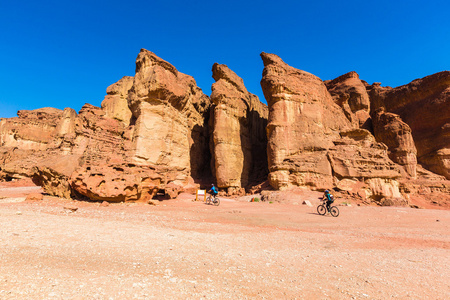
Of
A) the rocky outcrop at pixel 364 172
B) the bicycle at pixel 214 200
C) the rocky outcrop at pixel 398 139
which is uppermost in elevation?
the rocky outcrop at pixel 398 139

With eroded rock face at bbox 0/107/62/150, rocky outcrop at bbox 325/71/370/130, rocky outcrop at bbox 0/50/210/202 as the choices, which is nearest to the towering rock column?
rocky outcrop at bbox 0/50/210/202

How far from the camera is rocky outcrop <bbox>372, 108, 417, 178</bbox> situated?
26.6 m

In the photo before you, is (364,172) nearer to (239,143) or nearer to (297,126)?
(297,126)

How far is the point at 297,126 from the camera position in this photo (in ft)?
66.1

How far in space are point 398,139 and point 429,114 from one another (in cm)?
823

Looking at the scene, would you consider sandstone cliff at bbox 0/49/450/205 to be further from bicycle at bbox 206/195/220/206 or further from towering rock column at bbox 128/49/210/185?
bicycle at bbox 206/195/220/206

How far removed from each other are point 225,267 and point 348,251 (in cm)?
270

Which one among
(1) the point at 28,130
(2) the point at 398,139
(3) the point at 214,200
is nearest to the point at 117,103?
(1) the point at 28,130

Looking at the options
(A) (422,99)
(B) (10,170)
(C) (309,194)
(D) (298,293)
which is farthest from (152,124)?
(A) (422,99)

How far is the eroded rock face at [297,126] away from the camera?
59.7 feet

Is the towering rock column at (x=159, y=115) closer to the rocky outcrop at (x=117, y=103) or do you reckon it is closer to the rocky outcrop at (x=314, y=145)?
the rocky outcrop at (x=314, y=145)

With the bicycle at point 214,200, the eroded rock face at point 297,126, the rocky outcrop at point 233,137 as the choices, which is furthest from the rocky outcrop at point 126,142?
the eroded rock face at point 297,126

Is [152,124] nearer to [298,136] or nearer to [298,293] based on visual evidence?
[298,136]

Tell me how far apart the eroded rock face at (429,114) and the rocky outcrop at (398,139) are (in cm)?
356
